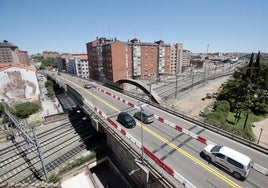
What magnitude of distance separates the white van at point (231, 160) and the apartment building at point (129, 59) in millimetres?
48475

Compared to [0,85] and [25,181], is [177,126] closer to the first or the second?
[25,181]

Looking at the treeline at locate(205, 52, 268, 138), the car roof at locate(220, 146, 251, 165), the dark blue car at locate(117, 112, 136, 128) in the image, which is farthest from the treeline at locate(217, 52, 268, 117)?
the dark blue car at locate(117, 112, 136, 128)

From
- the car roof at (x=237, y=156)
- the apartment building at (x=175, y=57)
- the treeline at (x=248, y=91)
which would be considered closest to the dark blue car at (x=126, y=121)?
the car roof at (x=237, y=156)

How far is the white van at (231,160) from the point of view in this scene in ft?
40.3

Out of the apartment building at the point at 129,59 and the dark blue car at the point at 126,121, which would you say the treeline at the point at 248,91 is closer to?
the dark blue car at the point at 126,121

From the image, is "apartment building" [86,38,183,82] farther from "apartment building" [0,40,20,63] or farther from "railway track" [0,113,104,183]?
"apartment building" [0,40,20,63]

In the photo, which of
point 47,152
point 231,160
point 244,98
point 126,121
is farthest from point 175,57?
→ point 231,160

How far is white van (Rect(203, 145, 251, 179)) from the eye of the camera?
40.3ft

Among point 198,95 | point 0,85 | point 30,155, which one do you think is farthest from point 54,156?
point 198,95

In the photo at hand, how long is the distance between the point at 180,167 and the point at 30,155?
1055 inches

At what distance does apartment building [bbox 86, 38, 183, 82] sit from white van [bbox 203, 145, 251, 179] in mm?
48475

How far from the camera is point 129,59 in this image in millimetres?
81625

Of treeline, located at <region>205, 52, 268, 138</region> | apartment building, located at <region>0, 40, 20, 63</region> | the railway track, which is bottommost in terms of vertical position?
the railway track

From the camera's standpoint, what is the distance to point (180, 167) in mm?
13695
